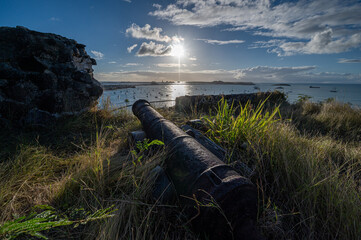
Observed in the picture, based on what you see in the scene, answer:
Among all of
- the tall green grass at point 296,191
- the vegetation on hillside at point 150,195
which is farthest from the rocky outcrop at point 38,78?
the tall green grass at point 296,191

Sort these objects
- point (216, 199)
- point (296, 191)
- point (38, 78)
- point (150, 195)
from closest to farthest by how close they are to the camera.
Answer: point (216, 199) → point (150, 195) → point (296, 191) → point (38, 78)

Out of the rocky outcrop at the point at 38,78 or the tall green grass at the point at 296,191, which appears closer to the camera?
the tall green grass at the point at 296,191

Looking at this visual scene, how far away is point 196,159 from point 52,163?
2.99 m

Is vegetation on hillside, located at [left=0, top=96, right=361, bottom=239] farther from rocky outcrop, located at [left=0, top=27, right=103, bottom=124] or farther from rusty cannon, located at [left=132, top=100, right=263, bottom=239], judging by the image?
rocky outcrop, located at [left=0, top=27, right=103, bottom=124]

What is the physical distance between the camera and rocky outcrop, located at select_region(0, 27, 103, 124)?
4.62 metres

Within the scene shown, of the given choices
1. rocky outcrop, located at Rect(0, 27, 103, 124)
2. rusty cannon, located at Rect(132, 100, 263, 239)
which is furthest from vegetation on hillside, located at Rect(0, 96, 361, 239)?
rocky outcrop, located at Rect(0, 27, 103, 124)

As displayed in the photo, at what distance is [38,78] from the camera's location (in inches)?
199

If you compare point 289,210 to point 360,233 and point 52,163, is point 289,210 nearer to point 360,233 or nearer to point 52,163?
point 360,233

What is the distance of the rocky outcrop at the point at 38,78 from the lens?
15.2 feet

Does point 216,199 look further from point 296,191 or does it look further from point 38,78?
point 38,78

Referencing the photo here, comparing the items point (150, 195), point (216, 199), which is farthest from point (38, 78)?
point (216, 199)

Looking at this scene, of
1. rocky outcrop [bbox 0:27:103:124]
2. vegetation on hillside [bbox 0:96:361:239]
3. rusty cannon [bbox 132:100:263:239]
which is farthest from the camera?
rocky outcrop [bbox 0:27:103:124]

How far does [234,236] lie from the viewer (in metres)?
1.46

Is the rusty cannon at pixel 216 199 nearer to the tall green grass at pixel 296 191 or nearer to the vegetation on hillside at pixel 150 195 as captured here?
the vegetation on hillside at pixel 150 195
